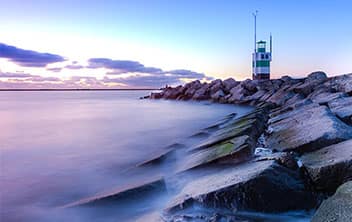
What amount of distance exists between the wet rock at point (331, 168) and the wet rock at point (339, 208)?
1.76ft

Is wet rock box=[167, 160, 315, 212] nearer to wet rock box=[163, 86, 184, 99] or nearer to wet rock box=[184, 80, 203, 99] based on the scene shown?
wet rock box=[184, 80, 203, 99]

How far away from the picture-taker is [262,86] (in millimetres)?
22016

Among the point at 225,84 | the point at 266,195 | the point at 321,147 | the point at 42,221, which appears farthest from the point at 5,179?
the point at 225,84

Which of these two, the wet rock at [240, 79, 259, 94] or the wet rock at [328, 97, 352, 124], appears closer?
the wet rock at [328, 97, 352, 124]

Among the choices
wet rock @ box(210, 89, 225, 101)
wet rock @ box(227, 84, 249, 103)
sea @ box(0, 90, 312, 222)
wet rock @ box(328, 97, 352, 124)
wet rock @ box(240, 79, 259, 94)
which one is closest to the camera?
sea @ box(0, 90, 312, 222)

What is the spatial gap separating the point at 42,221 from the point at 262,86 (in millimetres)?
19983

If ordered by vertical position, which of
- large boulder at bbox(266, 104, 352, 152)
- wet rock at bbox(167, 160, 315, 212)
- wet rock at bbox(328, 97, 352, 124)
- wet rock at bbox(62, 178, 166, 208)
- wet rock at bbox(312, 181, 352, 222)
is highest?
wet rock at bbox(328, 97, 352, 124)

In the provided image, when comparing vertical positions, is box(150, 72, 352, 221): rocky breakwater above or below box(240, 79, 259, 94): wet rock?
below

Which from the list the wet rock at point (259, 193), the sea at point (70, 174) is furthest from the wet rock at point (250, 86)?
the wet rock at point (259, 193)

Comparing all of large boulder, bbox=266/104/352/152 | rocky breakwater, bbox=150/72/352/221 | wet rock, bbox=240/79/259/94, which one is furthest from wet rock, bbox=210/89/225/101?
rocky breakwater, bbox=150/72/352/221

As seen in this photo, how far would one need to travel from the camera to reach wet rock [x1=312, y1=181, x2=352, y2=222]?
6.67 ft

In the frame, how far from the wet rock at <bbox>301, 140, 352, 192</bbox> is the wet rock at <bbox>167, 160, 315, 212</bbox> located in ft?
0.46

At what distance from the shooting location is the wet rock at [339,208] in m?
2.03

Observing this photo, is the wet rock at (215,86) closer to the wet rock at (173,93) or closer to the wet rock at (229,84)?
the wet rock at (229,84)
